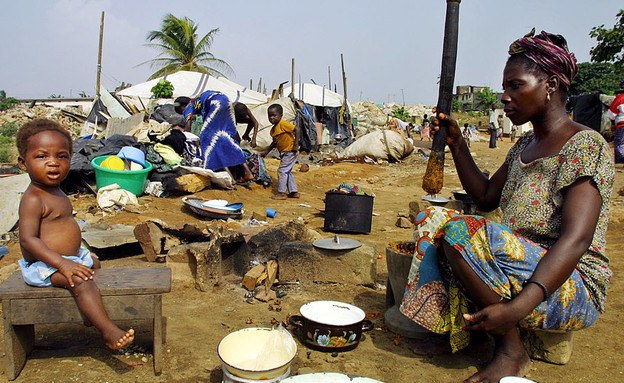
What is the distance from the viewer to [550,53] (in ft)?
6.94

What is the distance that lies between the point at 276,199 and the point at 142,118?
14.0 feet

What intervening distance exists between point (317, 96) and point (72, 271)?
1783 cm

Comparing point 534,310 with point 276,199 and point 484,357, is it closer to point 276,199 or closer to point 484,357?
point 484,357

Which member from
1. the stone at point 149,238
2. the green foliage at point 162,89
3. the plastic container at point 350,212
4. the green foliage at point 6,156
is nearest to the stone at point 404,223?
the plastic container at point 350,212

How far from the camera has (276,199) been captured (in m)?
7.63

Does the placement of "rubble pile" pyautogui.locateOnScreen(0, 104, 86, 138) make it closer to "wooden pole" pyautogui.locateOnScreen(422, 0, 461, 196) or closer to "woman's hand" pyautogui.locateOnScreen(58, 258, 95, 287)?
"woman's hand" pyautogui.locateOnScreen(58, 258, 95, 287)

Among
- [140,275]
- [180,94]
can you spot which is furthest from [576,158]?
[180,94]

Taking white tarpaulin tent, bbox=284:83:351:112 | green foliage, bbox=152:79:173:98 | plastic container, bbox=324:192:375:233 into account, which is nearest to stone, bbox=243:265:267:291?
plastic container, bbox=324:192:375:233

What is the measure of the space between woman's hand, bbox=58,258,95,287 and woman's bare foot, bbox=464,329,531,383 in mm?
1806

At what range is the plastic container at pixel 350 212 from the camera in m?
5.59

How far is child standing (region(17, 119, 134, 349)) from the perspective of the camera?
215cm

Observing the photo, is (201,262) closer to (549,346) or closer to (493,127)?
(549,346)

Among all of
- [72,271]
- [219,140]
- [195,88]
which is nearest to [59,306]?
[72,271]

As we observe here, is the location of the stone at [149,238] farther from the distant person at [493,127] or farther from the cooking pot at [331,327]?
the distant person at [493,127]
